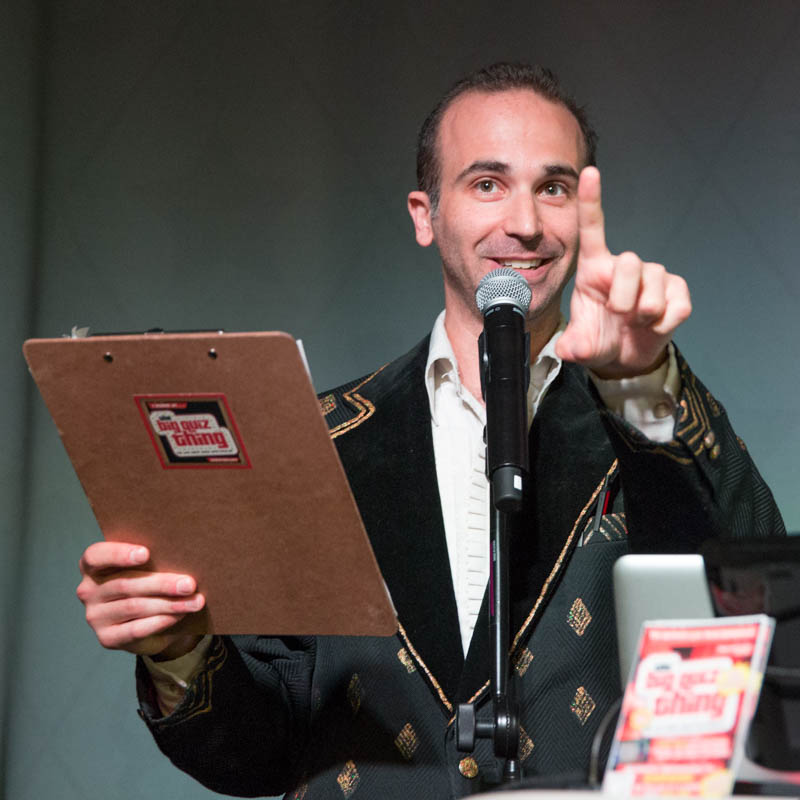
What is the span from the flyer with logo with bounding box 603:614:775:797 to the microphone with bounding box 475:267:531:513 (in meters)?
0.33

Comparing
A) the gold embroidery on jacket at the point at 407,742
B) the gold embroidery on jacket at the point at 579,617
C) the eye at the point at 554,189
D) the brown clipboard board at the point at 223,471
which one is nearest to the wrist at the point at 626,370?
the brown clipboard board at the point at 223,471

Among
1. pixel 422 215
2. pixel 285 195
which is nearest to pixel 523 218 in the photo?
pixel 422 215

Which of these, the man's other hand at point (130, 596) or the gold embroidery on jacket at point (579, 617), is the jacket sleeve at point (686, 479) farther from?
the man's other hand at point (130, 596)

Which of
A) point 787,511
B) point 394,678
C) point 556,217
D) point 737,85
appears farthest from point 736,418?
point 394,678

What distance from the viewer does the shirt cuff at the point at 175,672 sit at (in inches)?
48.4

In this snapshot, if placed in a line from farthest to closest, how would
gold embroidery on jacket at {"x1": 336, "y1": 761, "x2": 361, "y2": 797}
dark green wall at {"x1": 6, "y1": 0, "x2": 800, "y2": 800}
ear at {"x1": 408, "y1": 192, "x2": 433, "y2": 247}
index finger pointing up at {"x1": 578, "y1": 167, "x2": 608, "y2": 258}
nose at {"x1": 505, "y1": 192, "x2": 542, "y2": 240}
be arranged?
dark green wall at {"x1": 6, "y1": 0, "x2": 800, "y2": 800} → ear at {"x1": 408, "y1": 192, "x2": 433, "y2": 247} → nose at {"x1": 505, "y1": 192, "x2": 542, "y2": 240} → gold embroidery on jacket at {"x1": 336, "y1": 761, "x2": 361, "y2": 797} → index finger pointing up at {"x1": 578, "y1": 167, "x2": 608, "y2": 258}

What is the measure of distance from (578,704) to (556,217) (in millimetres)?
748

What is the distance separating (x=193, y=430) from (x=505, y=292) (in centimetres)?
38

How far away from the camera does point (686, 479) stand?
1.04m

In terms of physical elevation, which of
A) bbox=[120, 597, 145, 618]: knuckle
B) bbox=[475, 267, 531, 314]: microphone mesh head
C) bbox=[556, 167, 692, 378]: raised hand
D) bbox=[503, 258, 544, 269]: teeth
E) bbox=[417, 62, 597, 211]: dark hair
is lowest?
bbox=[120, 597, 145, 618]: knuckle

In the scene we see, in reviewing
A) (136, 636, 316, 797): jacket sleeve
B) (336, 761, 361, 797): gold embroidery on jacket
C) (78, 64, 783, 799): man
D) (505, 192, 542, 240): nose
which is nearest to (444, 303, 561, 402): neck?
(78, 64, 783, 799): man

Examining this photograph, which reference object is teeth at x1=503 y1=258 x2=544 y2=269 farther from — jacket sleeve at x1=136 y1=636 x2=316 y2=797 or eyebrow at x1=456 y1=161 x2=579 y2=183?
jacket sleeve at x1=136 y1=636 x2=316 y2=797

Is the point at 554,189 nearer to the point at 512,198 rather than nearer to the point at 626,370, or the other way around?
the point at 512,198

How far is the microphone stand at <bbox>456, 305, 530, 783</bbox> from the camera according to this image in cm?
93
